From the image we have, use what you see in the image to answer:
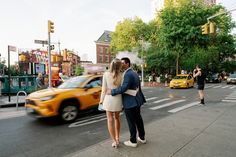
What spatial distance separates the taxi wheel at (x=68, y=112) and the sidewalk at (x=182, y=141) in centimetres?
254

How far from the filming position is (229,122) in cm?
622

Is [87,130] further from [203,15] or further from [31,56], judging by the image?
[31,56]

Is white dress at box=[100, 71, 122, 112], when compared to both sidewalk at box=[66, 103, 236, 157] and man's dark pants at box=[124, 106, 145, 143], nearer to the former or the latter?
man's dark pants at box=[124, 106, 145, 143]

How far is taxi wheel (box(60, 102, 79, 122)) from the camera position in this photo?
6.77 metres

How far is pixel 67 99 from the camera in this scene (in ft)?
22.5

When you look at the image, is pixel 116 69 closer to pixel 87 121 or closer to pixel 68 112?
pixel 87 121

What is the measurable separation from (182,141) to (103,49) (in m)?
71.5

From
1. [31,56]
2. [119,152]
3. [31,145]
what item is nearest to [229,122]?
Answer: [119,152]

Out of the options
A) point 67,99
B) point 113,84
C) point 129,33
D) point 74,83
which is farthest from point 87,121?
point 129,33

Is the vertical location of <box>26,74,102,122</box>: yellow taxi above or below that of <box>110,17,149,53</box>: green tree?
below

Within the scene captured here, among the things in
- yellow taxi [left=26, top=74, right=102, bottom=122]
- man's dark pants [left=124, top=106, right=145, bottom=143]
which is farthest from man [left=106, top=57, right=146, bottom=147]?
yellow taxi [left=26, top=74, right=102, bottom=122]

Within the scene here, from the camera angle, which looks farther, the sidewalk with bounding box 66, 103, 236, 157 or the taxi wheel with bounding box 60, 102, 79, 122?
the taxi wheel with bounding box 60, 102, 79, 122

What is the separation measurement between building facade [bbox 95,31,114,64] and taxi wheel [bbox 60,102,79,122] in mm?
66953

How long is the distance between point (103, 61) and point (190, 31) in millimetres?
55327
